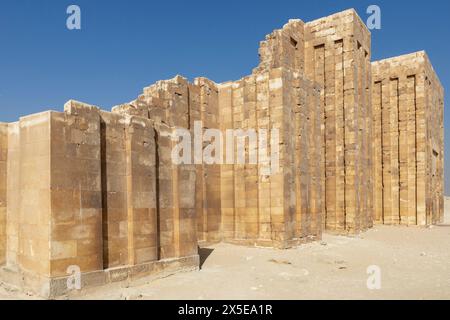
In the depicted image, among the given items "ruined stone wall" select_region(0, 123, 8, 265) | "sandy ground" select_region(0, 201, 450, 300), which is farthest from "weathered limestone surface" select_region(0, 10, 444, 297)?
"sandy ground" select_region(0, 201, 450, 300)

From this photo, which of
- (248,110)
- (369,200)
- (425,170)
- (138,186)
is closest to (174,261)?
(138,186)

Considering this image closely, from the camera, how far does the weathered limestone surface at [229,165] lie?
24.1 ft

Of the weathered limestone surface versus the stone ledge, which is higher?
the weathered limestone surface

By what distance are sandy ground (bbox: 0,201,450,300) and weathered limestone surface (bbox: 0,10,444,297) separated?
0.57m

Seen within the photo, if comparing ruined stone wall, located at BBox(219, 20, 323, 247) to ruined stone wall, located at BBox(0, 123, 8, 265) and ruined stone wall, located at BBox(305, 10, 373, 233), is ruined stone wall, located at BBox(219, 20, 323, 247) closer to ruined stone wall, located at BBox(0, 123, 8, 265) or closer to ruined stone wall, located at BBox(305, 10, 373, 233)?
ruined stone wall, located at BBox(305, 10, 373, 233)

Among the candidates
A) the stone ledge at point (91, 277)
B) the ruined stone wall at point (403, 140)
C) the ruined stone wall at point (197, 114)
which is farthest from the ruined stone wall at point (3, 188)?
the ruined stone wall at point (403, 140)

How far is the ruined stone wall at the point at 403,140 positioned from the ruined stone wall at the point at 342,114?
4.35 metres

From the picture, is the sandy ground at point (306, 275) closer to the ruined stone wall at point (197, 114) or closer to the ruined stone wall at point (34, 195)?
the ruined stone wall at point (34, 195)

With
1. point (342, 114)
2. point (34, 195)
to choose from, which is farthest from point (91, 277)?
point (342, 114)

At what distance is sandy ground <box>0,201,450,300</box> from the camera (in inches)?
302

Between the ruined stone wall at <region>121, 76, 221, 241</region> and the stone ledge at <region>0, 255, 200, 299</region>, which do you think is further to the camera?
the ruined stone wall at <region>121, 76, 221, 241</region>

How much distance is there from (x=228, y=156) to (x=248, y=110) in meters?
1.84
